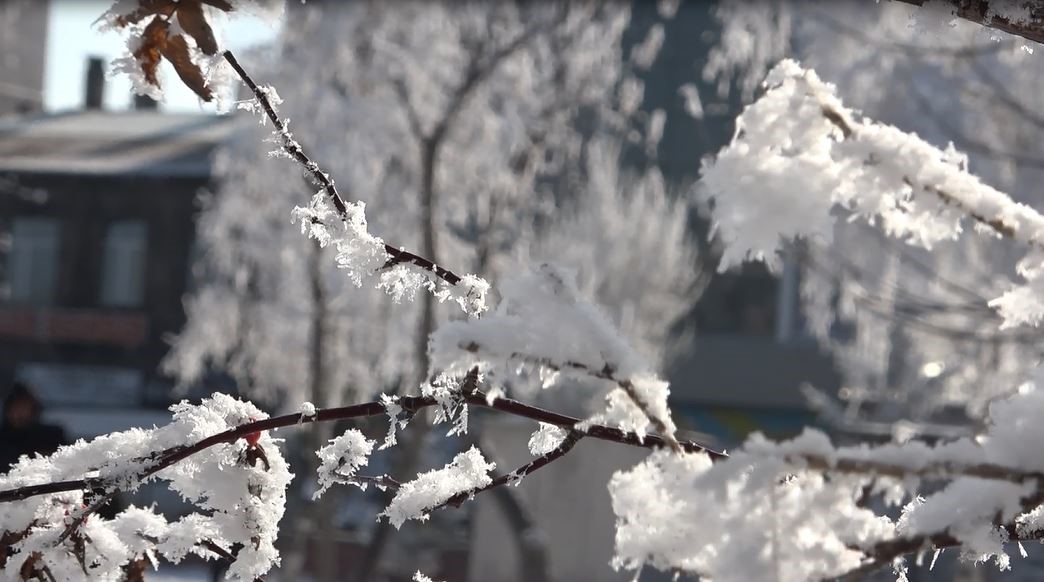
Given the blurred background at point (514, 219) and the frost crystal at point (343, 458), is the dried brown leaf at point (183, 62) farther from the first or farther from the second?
the blurred background at point (514, 219)

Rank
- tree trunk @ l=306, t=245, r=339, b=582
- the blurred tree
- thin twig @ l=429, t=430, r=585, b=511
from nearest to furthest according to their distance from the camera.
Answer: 1. thin twig @ l=429, t=430, r=585, b=511
2. tree trunk @ l=306, t=245, r=339, b=582
3. the blurred tree

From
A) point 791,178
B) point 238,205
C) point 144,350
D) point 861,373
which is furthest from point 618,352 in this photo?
point 144,350

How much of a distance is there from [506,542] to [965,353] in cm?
501

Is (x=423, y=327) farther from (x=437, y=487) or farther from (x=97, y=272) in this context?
(x=97, y=272)

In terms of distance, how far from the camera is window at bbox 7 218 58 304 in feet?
81.5

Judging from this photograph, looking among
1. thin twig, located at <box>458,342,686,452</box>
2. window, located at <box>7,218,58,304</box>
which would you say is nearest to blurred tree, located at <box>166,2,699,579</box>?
A: thin twig, located at <box>458,342,686,452</box>

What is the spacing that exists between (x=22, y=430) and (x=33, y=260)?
20111 mm

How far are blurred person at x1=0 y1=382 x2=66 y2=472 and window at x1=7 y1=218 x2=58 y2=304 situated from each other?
19455mm

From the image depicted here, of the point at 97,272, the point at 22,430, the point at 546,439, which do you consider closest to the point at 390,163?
Result: the point at 22,430

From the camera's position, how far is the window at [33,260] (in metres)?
24.8

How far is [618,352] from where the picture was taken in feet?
3.22

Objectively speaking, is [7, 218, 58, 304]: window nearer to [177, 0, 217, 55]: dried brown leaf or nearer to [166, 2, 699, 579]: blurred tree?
[166, 2, 699, 579]: blurred tree

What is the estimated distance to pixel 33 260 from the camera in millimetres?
25047

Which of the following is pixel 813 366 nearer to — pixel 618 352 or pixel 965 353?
pixel 965 353
